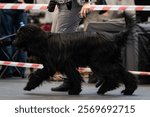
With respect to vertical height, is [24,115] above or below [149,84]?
above

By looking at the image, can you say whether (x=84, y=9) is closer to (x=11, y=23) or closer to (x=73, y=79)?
(x=73, y=79)

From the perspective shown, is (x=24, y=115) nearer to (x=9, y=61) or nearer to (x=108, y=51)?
(x=108, y=51)

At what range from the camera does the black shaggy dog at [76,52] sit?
6.80 metres

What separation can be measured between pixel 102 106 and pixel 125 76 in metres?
1.59

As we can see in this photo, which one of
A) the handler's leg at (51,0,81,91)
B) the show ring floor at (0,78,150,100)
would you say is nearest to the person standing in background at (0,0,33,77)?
the show ring floor at (0,78,150,100)

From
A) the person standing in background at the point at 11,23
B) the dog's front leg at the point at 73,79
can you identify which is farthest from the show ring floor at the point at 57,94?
the person standing in background at the point at 11,23

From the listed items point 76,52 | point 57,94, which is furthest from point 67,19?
point 57,94

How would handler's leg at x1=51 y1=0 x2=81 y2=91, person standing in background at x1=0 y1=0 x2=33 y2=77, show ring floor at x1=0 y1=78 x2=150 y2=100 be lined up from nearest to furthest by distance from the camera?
show ring floor at x1=0 y1=78 x2=150 y2=100, handler's leg at x1=51 y1=0 x2=81 y2=91, person standing in background at x1=0 y1=0 x2=33 y2=77

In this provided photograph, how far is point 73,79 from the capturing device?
693 centimetres

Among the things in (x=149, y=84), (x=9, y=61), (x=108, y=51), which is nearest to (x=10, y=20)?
(x=9, y=61)

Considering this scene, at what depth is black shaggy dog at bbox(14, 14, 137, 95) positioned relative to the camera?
22.3 feet

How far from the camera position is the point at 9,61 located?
9406 mm

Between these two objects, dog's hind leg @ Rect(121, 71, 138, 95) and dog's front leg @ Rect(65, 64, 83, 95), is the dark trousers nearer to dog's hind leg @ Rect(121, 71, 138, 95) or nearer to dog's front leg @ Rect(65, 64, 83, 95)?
dog's front leg @ Rect(65, 64, 83, 95)

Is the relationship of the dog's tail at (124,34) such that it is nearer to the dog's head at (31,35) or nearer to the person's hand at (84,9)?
the person's hand at (84,9)
